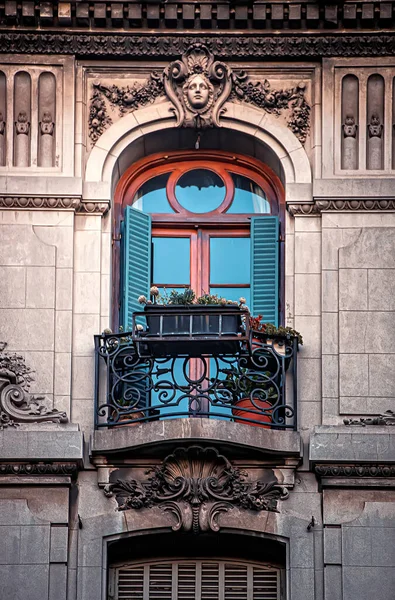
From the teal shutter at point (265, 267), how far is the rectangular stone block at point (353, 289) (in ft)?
3.46

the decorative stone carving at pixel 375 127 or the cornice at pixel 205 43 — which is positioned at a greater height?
the cornice at pixel 205 43

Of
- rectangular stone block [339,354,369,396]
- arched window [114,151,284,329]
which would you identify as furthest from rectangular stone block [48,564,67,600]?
rectangular stone block [339,354,369,396]

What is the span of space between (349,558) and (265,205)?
5.46 m

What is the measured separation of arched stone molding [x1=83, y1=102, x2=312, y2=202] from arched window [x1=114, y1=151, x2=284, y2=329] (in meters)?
0.58

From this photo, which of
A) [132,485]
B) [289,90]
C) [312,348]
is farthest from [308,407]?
[289,90]

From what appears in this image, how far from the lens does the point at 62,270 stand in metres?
27.5

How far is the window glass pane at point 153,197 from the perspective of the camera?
28953mm

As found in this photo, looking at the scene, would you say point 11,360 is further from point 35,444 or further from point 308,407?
point 308,407

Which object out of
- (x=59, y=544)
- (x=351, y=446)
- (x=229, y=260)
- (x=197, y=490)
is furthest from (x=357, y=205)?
(x=59, y=544)

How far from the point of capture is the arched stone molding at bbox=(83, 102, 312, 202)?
92.4 feet

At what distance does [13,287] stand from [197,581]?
4.46m

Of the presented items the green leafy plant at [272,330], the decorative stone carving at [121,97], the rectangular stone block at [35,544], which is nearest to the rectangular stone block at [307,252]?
the green leafy plant at [272,330]

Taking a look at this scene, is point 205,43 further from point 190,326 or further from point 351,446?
point 351,446

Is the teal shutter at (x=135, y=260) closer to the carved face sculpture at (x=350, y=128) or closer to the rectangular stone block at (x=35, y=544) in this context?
the carved face sculpture at (x=350, y=128)
